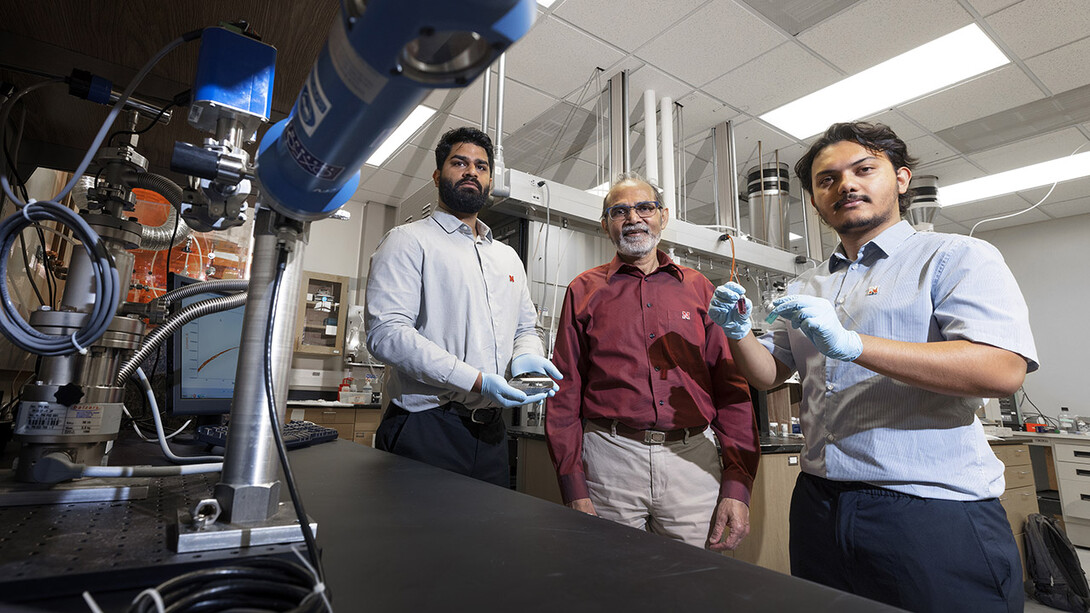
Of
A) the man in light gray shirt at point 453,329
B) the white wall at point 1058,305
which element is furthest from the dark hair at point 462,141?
the white wall at point 1058,305

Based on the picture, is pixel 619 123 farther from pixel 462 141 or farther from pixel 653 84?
pixel 462 141

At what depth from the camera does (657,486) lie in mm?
1297

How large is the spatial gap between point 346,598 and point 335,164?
0.26 meters

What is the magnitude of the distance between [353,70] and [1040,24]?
3.77 m

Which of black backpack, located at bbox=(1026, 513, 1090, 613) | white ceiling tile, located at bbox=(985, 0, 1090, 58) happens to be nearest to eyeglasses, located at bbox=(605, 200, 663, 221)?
white ceiling tile, located at bbox=(985, 0, 1090, 58)

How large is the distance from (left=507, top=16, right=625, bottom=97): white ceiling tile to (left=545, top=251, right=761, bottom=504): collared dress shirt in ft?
5.82

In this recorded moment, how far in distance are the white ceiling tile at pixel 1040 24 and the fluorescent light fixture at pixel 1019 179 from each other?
72.3 inches

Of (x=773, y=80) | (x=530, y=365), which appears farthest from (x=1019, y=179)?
(x=530, y=365)

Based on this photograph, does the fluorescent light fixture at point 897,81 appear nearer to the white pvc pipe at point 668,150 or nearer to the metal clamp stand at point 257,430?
the white pvc pipe at point 668,150

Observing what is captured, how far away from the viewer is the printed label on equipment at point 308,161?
34 centimetres

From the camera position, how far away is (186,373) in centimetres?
108

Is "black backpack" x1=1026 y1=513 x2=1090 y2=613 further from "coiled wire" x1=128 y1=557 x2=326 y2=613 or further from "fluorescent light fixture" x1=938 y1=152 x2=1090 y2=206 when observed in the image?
"coiled wire" x1=128 y1=557 x2=326 y2=613

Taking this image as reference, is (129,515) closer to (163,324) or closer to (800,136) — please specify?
(163,324)

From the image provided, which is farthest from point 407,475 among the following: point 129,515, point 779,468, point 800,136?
point 800,136
